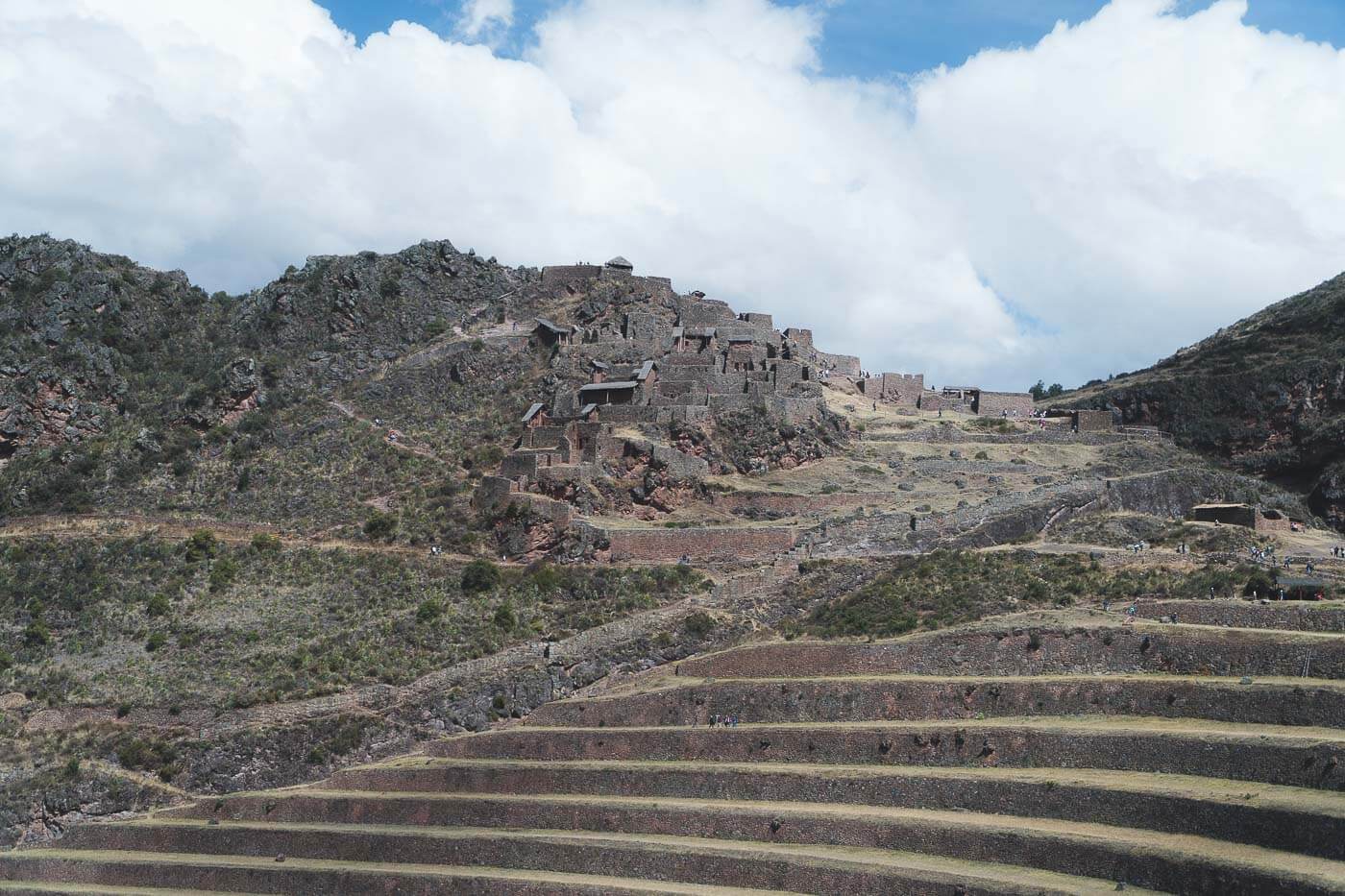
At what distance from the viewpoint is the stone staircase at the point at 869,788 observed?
34.8 m

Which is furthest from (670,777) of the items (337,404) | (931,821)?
(337,404)

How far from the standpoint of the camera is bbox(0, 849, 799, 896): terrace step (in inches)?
1631

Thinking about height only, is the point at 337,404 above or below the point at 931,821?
above

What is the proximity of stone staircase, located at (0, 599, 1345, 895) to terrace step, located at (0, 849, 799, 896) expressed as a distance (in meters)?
0.08

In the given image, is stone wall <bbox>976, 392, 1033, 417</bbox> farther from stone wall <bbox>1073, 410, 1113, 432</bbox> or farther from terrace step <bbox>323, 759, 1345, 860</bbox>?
terrace step <bbox>323, 759, 1345, 860</bbox>

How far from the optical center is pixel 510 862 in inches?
1734

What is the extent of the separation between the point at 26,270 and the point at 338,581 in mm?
33662

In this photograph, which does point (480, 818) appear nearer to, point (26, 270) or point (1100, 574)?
point (1100, 574)

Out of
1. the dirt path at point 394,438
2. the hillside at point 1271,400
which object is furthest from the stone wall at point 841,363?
the dirt path at point 394,438

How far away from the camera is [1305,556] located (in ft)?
177

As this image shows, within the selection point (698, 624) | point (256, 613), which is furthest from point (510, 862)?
point (256, 613)

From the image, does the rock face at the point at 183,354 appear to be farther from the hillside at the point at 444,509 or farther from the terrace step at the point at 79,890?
the terrace step at the point at 79,890

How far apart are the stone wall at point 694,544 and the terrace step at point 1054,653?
9.66 m

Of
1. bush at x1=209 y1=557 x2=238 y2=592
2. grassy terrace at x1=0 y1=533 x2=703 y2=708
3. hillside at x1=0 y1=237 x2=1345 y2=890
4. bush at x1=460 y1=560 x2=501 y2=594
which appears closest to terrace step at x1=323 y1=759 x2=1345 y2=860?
hillside at x1=0 y1=237 x2=1345 y2=890
